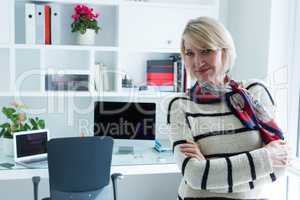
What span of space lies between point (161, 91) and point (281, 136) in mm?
1529

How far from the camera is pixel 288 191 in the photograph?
231cm

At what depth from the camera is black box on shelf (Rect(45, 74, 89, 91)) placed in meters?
2.54

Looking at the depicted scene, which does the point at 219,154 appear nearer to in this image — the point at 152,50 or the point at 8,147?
the point at 152,50

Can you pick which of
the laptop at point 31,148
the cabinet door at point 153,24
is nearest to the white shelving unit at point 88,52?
the cabinet door at point 153,24

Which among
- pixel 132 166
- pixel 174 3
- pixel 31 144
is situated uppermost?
pixel 174 3

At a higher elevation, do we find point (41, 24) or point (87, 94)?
point (41, 24)

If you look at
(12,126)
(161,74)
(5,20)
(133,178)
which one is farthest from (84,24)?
(133,178)

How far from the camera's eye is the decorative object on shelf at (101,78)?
2.62 m

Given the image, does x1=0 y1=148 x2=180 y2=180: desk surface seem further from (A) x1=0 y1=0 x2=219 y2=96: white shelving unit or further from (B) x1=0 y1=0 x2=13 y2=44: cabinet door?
(B) x1=0 y1=0 x2=13 y2=44: cabinet door

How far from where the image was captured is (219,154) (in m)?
1.19

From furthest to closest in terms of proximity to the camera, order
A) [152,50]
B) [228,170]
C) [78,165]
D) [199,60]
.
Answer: [152,50] → [78,165] → [199,60] → [228,170]

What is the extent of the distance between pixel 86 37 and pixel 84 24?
96mm

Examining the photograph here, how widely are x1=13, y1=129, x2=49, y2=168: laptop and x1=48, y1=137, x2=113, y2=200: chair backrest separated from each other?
31 cm

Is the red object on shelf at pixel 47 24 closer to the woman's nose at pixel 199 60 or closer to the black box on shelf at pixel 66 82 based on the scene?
the black box on shelf at pixel 66 82
